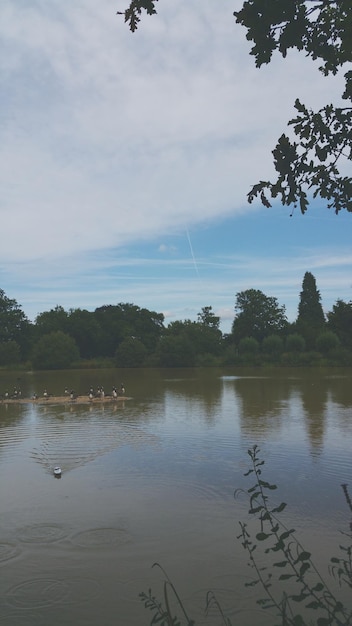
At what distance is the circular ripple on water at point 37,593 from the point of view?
5863 mm

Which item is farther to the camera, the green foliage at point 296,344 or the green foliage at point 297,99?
the green foliage at point 296,344

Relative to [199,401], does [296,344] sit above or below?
above

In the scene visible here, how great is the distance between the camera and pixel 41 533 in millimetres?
7887

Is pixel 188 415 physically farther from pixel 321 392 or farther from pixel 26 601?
pixel 26 601

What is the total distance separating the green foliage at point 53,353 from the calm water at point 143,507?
50.3 meters

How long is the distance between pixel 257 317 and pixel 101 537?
79.8 metres

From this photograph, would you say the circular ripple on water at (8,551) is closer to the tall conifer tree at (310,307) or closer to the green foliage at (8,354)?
the green foliage at (8,354)

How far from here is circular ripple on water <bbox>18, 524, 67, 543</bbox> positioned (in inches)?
301

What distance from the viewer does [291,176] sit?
3.44m

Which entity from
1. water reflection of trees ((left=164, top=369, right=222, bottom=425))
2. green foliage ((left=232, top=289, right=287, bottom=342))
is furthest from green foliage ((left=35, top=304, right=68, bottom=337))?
water reflection of trees ((left=164, top=369, right=222, bottom=425))

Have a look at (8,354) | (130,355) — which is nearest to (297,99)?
(130,355)

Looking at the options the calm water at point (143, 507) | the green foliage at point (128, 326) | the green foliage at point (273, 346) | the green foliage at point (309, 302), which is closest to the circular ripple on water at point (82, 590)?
the calm water at point (143, 507)

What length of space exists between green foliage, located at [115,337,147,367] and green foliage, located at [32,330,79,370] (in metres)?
6.40

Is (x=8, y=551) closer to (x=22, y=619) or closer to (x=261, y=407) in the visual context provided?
(x=22, y=619)
